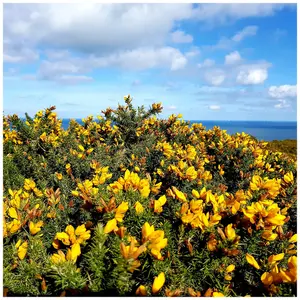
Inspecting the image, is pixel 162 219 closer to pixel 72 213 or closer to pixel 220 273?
pixel 220 273

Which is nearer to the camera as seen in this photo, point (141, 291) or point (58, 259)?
point (141, 291)

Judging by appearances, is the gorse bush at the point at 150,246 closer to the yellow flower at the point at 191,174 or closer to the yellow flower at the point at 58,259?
the yellow flower at the point at 58,259

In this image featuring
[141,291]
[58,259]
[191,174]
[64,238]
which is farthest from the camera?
[191,174]

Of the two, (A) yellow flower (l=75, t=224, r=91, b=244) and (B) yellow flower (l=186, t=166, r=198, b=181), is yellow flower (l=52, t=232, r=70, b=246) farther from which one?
(B) yellow flower (l=186, t=166, r=198, b=181)

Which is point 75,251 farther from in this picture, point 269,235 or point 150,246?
point 269,235

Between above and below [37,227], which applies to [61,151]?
above

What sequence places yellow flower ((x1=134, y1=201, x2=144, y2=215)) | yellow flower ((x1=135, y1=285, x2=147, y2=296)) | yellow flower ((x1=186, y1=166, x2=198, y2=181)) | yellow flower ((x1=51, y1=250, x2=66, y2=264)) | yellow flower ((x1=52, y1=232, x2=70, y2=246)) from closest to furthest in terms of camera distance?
1. yellow flower ((x1=135, y1=285, x2=147, y2=296))
2. yellow flower ((x1=51, y1=250, x2=66, y2=264))
3. yellow flower ((x1=52, y1=232, x2=70, y2=246))
4. yellow flower ((x1=134, y1=201, x2=144, y2=215))
5. yellow flower ((x1=186, y1=166, x2=198, y2=181))

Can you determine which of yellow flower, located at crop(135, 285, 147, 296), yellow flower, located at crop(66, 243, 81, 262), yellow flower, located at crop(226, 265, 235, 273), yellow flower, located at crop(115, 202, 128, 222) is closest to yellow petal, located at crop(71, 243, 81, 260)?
yellow flower, located at crop(66, 243, 81, 262)

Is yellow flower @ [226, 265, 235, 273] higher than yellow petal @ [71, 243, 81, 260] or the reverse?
the reverse

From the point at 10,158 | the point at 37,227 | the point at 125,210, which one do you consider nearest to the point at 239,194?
the point at 125,210

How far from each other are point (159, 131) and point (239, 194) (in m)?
3.56

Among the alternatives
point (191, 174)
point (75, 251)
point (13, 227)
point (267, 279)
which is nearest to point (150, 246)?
point (75, 251)

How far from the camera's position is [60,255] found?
49.4 inches

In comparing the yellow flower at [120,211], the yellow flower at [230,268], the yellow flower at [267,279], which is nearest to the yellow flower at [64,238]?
the yellow flower at [120,211]
